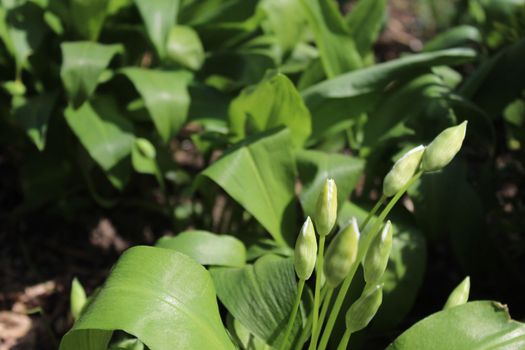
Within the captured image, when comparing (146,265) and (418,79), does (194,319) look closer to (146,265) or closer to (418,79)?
(146,265)

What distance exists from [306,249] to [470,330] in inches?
16.0

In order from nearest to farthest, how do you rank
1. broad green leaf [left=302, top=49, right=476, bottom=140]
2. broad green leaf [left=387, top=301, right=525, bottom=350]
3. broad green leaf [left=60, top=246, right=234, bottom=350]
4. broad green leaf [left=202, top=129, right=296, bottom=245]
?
broad green leaf [left=60, top=246, right=234, bottom=350], broad green leaf [left=387, top=301, right=525, bottom=350], broad green leaf [left=202, top=129, right=296, bottom=245], broad green leaf [left=302, top=49, right=476, bottom=140]

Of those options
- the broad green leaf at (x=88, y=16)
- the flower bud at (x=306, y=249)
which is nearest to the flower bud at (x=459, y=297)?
the flower bud at (x=306, y=249)

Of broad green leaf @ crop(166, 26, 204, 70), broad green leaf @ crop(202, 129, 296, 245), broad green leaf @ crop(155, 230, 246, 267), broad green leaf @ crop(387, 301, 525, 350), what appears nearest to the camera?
broad green leaf @ crop(387, 301, 525, 350)

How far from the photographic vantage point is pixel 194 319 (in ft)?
4.81

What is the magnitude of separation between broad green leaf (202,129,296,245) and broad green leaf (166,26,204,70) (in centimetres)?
56

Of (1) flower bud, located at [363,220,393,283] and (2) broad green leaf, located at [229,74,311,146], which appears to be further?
(2) broad green leaf, located at [229,74,311,146]

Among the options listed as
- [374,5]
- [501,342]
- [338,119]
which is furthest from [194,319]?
[374,5]

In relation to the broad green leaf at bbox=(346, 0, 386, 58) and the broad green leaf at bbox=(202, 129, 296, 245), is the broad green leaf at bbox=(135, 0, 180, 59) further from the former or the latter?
the broad green leaf at bbox=(346, 0, 386, 58)

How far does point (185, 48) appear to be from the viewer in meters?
2.40

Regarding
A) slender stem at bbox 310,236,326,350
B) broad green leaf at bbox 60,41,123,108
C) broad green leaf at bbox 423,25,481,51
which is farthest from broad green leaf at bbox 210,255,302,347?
broad green leaf at bbox 423,25,481,51

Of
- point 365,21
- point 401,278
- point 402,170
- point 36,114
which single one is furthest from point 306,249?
point 365,21

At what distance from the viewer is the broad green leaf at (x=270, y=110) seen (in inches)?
78.0

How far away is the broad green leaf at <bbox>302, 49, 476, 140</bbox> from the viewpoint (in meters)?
2.06
